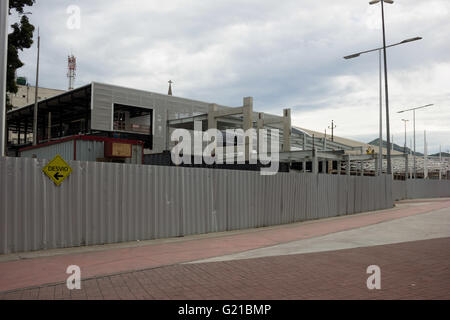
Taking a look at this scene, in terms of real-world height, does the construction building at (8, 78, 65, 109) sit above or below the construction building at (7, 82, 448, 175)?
above

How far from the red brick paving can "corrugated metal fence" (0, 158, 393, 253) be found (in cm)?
296

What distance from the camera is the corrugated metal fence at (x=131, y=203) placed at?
8609 mm

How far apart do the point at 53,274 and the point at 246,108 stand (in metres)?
24.5

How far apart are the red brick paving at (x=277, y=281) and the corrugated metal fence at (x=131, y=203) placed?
9.71ft

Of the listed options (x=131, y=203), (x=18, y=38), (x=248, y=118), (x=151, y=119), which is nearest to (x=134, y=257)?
(x=131, y=203)

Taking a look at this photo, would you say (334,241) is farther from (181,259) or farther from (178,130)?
(178,130)

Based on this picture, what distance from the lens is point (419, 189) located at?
128ft

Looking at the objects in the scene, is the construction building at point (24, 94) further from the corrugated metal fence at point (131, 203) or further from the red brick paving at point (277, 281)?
the red brick paving at point (277, 281)

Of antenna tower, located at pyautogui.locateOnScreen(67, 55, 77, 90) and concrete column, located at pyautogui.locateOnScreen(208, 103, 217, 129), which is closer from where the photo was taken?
concrete column, located at pyautogui.locateOnScreen(208, 103, 217, 129)

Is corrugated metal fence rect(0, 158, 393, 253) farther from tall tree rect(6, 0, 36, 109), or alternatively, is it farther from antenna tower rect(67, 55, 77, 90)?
antenna tower rect(67, 55, 77, 90)

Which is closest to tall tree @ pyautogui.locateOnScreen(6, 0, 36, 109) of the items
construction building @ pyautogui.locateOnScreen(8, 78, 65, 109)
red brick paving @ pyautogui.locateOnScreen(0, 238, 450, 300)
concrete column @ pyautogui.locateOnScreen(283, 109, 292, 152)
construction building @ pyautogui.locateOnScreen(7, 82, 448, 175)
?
construction building @ pyautogui.locateOnScreen(7, 82, 448, 175)

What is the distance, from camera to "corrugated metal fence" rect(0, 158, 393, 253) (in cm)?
861
